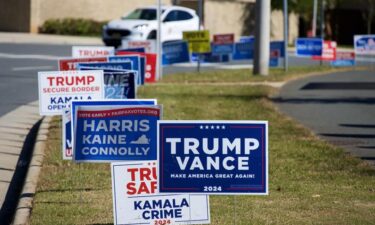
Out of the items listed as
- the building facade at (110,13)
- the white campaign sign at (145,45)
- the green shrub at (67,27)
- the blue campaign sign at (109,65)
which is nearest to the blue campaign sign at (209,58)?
the white campaign sign at (145,45)

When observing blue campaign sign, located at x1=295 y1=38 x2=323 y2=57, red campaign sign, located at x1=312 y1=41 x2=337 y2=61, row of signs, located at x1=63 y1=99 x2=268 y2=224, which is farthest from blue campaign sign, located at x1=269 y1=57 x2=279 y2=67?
row of signs, located at x1=63 y1=99 x2=268 y2=224

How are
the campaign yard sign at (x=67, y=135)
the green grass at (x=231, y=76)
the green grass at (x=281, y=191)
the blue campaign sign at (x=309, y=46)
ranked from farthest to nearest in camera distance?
the blue campaign sign at (x=309, y=46), the green grass at (x=231, y=76), the campaign yard sign at (x=67, y=135), the green grass at (x=281, y=191)

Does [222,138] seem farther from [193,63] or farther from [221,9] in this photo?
[221,9]

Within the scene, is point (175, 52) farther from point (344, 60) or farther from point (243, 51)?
point (344, 60)

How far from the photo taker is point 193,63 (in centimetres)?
3469

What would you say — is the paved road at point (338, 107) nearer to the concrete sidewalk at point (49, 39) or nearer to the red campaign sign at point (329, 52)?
the red campaign sign at point (329, 52)

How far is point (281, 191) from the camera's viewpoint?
1068cm

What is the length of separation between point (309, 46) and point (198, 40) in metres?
7.74

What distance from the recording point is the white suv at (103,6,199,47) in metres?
38.0

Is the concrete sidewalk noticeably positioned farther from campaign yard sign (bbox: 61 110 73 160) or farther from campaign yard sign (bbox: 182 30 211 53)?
campaign yard sign (bbox: 61 110 73 160)

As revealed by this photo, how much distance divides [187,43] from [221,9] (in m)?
27.3

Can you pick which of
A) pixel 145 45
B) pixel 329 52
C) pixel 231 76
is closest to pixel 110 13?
pixel 329 52

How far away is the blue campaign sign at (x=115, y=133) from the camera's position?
9.34 meters

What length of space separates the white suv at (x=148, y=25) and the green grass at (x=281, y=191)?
21.4 meters
